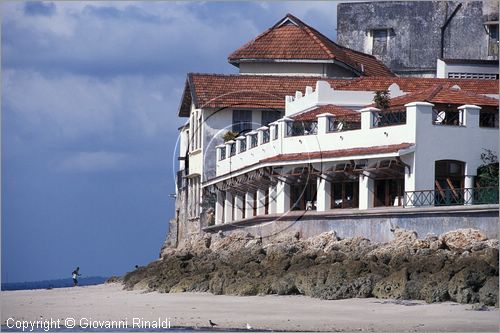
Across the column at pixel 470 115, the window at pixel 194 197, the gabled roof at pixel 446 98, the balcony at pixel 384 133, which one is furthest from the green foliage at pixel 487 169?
the window at pixel 194 197

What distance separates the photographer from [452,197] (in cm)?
4416

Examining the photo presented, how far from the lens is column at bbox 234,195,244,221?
60250mm

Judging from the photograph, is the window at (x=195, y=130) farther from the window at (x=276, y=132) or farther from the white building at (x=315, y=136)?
the window at (x=276, y=132)

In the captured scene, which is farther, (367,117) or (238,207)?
(238,207)

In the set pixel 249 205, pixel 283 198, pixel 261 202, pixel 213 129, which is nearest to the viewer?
pixel 283 198

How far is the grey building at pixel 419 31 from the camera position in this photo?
84438mm

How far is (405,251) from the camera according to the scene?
41656 millimetres

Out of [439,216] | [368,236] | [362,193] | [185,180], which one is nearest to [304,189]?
[362,193]

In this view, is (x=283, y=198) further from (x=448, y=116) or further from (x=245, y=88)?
(x=245, y=88)

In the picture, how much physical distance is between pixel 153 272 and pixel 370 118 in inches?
400

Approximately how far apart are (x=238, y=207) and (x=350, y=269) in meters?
19.3

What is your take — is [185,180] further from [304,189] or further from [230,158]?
[304,189]

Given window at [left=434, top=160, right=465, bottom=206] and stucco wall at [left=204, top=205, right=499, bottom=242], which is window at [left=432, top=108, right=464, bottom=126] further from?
stucco wall at [left=204, top=205, right=499, bottom=242]

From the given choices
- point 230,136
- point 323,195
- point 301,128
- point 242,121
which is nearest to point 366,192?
point 323,195
